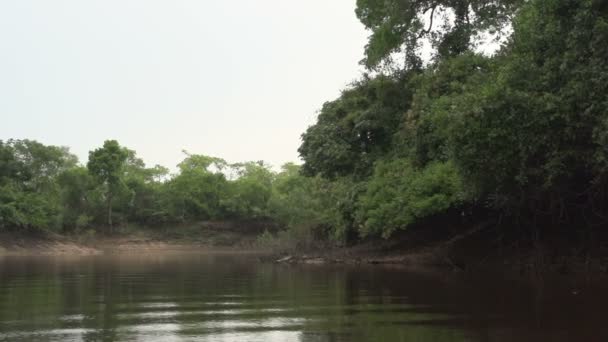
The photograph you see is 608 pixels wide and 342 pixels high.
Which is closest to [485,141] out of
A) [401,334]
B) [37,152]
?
[401,334]

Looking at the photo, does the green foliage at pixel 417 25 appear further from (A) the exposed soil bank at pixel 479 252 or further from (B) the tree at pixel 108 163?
(B) the tree at pixel 108 163

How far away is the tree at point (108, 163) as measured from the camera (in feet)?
207

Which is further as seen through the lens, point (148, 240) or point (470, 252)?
point (148, 240)

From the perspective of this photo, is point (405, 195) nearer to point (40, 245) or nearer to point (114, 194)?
point (40, 245)

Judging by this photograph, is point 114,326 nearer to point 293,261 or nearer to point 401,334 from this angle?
point 401,334

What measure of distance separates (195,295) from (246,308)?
10.4ft

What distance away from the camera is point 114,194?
6662 cm

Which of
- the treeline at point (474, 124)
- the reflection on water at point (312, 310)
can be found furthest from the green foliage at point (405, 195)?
the reflection on water at point (312, 310)

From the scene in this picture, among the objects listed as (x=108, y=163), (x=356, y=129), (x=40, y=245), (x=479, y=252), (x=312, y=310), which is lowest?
(x=312, y=310)

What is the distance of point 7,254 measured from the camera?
52.0 metres

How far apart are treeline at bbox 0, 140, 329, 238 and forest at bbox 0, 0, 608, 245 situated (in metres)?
1.63

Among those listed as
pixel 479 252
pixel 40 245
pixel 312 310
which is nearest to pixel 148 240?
pixel 40 245

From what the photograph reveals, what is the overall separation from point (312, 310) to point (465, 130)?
7.40m

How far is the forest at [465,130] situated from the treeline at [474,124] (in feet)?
0.15
